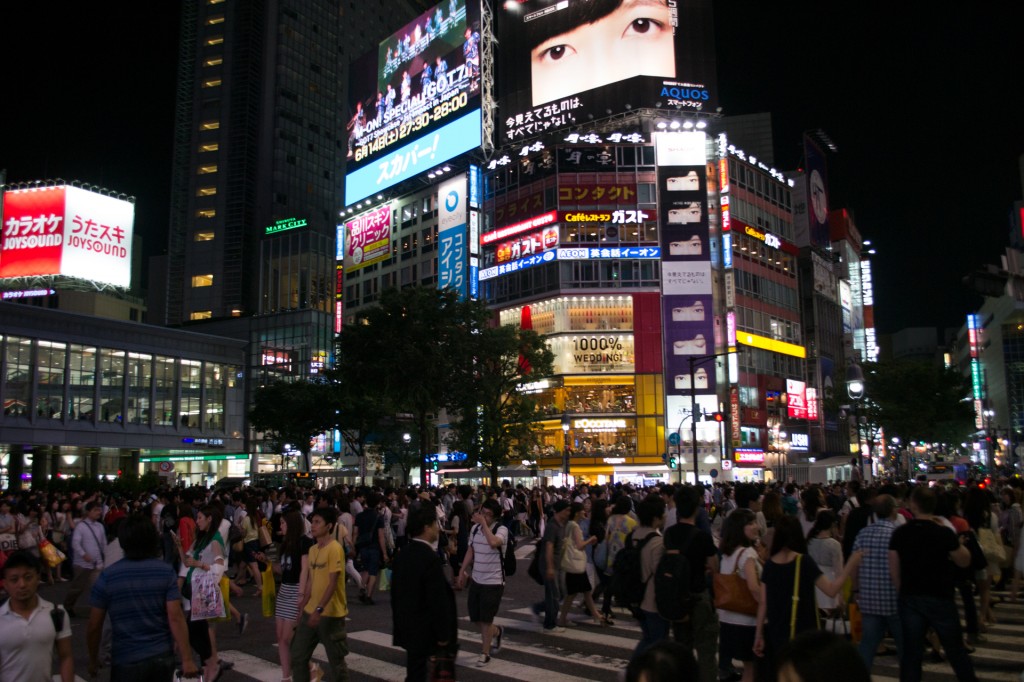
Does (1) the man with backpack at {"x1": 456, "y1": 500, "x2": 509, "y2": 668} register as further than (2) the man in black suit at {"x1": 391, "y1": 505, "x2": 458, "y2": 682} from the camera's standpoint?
Yes

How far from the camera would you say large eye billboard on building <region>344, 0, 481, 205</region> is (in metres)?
72.3

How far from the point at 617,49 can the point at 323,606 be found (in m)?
66.7

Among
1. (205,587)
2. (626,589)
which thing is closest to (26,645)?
(205,587)

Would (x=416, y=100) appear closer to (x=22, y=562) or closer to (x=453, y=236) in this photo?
(x=453, y=236)

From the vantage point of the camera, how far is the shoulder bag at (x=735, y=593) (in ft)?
22.7

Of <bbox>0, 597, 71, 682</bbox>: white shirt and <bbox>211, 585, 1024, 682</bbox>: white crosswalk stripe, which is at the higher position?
<bbox>0, 597, 71, 682</bbox>: white shirt

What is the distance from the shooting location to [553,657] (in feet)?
33.6

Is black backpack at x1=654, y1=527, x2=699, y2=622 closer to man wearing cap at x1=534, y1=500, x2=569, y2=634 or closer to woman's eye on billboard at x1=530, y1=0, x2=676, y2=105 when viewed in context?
man wearing cap at x1=534, y1=500, x2=569, y2=634

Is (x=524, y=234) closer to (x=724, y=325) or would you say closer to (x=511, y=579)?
(x=724, y=325)

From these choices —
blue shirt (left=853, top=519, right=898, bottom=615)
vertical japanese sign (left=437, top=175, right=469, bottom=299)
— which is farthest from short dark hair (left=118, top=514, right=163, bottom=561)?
vertical japanese sign (left=437, top=175, right=469, bottom=299)

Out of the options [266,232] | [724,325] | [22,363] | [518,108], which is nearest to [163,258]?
[266,232]

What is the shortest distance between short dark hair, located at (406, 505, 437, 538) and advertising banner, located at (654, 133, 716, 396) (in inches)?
2231

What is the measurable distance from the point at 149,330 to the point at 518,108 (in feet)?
117

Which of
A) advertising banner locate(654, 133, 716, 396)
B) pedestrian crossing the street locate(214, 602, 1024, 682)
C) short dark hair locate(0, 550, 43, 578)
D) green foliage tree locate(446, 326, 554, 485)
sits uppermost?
advertising banner locate(654, 133, 716, 396)
